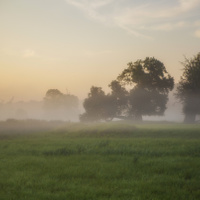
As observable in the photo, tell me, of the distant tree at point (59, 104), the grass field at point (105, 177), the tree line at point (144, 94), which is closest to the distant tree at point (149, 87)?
the tree line at point (144, 94)

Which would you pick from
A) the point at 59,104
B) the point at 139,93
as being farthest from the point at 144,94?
the point at 59,104

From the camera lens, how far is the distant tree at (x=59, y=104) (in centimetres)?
13162

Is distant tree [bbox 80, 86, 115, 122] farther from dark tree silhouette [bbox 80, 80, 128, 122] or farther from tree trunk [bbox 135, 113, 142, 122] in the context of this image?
tree trunk [bbox 135, 113, 142, 122]

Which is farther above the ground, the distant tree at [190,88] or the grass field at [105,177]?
the distant tree at [190,88]

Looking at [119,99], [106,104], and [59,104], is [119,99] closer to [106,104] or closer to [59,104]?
[106,104]

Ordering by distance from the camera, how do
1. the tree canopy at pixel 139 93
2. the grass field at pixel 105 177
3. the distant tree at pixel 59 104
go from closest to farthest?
1. the grass field at pixel 105 177
2. the tree canopy at pixel 139 93
3. the distant tree at pixel 59 104

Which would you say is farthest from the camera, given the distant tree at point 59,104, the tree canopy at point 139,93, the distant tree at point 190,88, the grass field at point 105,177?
the distant tree at point 59,104

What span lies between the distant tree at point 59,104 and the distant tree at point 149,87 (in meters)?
69.5

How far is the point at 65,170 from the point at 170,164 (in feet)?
17.7

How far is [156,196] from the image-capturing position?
27.7 ft

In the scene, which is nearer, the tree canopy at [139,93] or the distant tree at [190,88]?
the distant tree at [190,88]

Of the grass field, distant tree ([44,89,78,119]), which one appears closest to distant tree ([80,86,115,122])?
the grass field

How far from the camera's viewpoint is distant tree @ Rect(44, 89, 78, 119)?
432 ft

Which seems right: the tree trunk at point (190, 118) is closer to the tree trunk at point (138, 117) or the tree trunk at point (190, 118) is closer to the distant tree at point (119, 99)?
the tree trunk at point (138, 117)
